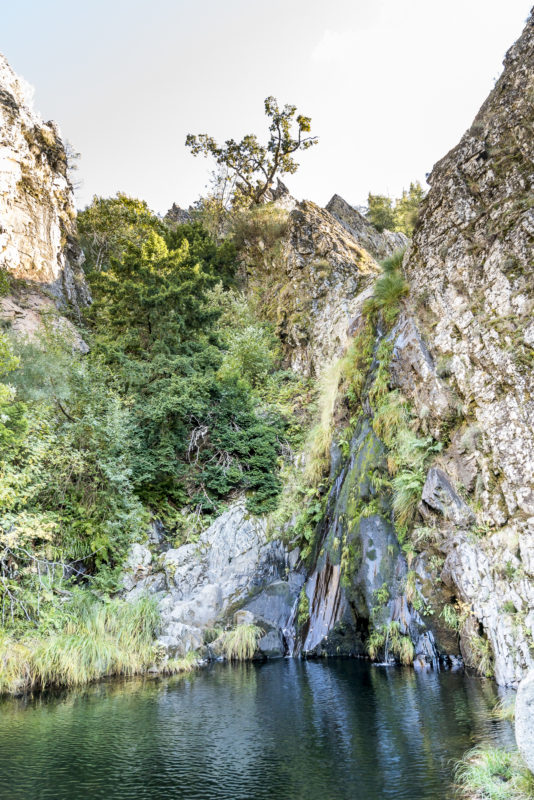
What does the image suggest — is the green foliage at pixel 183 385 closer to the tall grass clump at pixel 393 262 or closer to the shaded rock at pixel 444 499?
the shaded rock at pixel 444 499

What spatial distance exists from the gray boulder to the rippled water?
3.16 feet

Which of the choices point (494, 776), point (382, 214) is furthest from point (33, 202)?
point (494, 776)

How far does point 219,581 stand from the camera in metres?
12.8

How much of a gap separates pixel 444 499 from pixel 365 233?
977 inches

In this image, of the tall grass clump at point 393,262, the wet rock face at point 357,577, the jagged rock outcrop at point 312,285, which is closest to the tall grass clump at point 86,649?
the wet rock face at point 357,577

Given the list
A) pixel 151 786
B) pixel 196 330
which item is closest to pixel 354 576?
pixel 151 786

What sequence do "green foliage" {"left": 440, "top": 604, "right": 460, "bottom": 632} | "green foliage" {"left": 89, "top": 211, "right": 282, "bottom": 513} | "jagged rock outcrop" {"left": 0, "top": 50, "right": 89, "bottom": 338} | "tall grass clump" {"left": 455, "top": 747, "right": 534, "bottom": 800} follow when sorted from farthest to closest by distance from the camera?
"jagged rock outcrop" {"left": 0, "top": 50, "right": 89, "bottom": 338} < "green foliage" {"left": 89, "top": 211, "right": 282, "bottom": 513} < "green foliage" {"left": 440, "top": 604, "right": 460, "bottom": 632} < "tall grass clump" {"left": 455, "top": 747, "right": 534, "bottom": 800}

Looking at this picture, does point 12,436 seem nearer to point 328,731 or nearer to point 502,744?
point 328,731

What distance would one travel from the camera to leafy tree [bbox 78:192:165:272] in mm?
32875

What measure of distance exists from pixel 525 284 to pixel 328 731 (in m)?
8.33

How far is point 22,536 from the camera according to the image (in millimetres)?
11039

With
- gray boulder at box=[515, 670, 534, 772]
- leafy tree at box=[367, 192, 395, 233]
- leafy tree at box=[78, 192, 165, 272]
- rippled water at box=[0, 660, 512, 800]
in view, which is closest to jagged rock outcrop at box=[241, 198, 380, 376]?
leafy tree at box=[367, 192, 395, 233]

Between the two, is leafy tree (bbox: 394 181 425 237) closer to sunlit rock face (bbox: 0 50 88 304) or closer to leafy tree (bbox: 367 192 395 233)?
leafy tree (bbox: 367 192 395 233)

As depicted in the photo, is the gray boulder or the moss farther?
the moss
